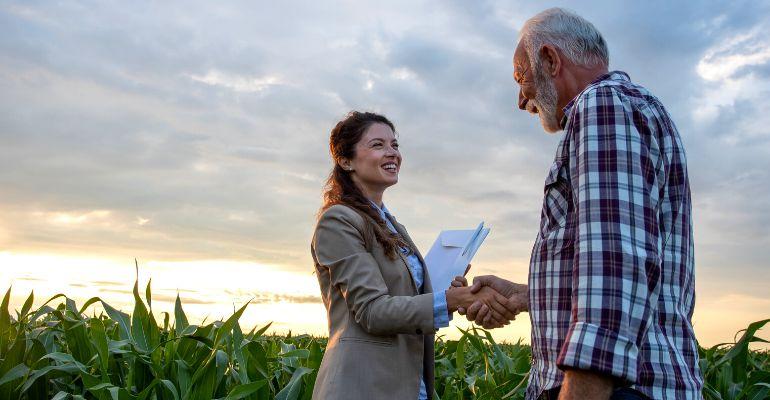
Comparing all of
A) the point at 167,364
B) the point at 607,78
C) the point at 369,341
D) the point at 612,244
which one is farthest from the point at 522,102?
the point at 167,364

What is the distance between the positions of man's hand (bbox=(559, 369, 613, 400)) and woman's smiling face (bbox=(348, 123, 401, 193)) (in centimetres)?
195

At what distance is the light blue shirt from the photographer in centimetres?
277

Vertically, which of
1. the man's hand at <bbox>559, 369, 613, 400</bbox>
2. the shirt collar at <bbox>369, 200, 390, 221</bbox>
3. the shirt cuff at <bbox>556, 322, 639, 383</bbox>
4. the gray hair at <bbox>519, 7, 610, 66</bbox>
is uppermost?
the gray hair at <bbox>519, 7, 610, 66</bbox>

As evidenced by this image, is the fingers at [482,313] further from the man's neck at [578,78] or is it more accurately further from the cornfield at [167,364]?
the man's neck at [578,78]

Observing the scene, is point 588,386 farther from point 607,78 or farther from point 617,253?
point 607,78

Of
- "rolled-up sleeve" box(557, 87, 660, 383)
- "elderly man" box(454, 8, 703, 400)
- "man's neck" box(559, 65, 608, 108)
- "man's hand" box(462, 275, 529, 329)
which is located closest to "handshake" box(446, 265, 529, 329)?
"man's hand" box(462, 275, 529, 329)

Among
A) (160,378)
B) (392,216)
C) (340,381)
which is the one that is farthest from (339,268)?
(160,378)

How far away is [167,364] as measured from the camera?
3.41 m

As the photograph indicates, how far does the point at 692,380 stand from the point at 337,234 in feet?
4.92

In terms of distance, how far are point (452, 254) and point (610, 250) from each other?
1669mm

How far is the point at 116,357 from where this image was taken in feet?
11.7

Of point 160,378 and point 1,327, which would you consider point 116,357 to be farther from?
point 1,327

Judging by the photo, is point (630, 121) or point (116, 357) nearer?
point (630, 121)

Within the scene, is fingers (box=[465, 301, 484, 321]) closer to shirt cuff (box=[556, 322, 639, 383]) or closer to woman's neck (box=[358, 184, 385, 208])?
woman's neck (box=[358, 184, 385, 208])
